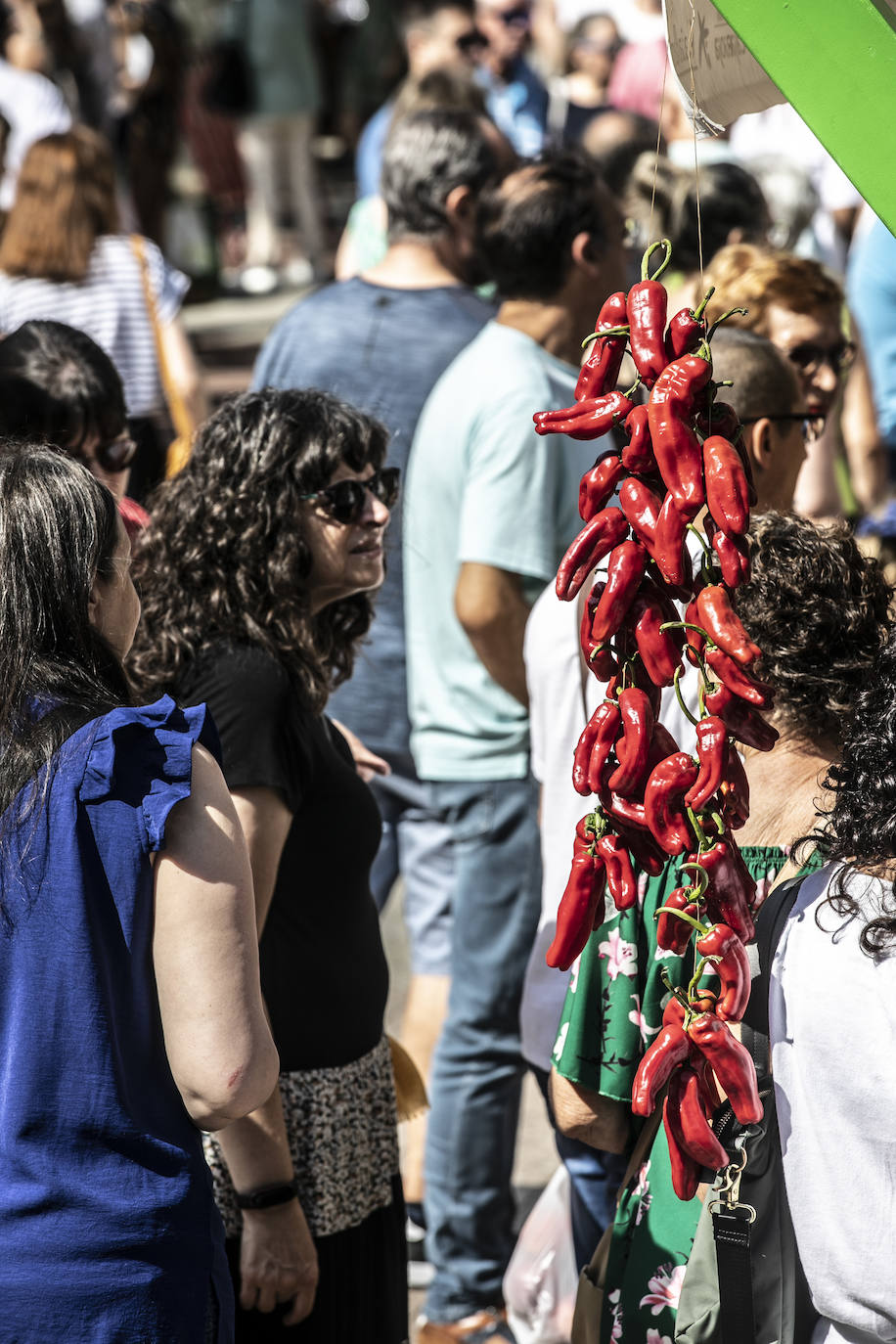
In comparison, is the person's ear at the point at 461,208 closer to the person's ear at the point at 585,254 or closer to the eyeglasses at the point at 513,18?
the person's ear at the point at 585,254

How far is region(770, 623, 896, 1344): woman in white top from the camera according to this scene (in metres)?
1.61

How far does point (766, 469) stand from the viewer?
2678mm

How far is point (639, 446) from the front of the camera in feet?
5.16

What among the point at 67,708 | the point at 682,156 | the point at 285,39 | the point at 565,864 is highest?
the point at 285,39

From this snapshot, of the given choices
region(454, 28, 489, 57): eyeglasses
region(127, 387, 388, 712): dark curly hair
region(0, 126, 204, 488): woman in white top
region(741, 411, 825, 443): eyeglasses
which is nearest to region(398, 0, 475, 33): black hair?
region(454, 28, 489, 57): eyeglasses

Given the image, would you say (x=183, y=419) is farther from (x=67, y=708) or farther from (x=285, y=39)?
(x=285, y=39)

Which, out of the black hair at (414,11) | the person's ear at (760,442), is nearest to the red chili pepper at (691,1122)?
the person's ear at (760,442)

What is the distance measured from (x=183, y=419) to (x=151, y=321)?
0.28 meters

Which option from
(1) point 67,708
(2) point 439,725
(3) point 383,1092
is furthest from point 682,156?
(1) point 67,708

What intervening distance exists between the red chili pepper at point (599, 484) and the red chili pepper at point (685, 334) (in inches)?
4.9

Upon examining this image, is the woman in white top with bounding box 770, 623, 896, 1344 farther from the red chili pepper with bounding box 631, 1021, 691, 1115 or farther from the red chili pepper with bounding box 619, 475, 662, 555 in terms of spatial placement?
the red chili pepper with bounding box 619, 475, 662, 555

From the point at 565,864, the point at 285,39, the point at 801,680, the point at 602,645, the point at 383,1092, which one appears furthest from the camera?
the point at 285,39

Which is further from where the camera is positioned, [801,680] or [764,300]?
[764,300]

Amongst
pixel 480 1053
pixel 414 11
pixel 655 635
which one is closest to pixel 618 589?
pixel 655 635
